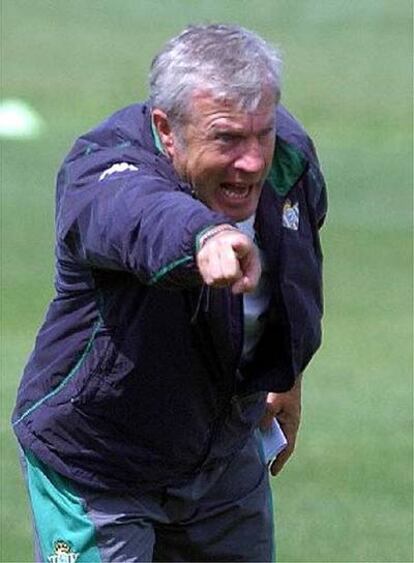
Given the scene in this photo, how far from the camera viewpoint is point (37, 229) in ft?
34.4

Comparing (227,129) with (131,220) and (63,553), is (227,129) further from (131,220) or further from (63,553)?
(63,553)

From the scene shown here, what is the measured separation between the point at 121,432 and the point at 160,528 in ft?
1.10

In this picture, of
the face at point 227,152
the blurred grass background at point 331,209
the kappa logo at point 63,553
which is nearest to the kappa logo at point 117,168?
the face at point 227,152

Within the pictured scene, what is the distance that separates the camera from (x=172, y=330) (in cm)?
459

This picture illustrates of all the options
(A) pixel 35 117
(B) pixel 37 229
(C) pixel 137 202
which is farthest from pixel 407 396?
(A) pixel 35 117

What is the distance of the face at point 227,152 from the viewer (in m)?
4.32

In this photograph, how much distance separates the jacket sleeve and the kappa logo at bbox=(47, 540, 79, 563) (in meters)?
0.75

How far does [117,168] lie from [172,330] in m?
0.44

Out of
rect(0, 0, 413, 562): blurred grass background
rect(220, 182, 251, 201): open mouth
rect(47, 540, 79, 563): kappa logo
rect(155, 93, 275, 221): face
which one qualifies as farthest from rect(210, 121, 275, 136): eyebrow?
rect(0, 0, 413, 562): blurred grass background

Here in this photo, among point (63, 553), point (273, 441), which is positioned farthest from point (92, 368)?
point (273, 441)

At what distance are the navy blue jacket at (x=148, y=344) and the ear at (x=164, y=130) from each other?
0.03 m

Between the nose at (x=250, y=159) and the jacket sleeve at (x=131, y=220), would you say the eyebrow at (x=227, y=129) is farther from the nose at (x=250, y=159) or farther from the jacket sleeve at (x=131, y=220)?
the jacket sleeve at (x=131, y=220)

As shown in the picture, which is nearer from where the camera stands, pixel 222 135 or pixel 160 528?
pixel 222 135

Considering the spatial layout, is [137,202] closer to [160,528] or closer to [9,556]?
[160,528]
